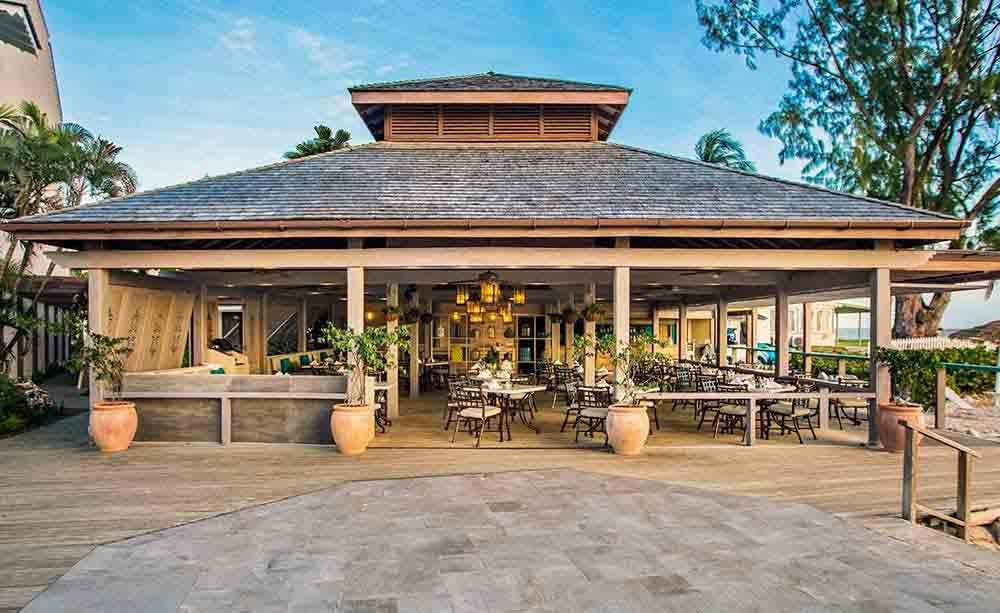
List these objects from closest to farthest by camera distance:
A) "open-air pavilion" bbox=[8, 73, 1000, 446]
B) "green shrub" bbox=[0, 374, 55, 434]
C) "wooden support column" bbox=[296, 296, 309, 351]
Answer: "open-air pavilion" bbox=[8, 73, 1000, 446]
"green shrub" bbox=[0, 374, 55, 434]
"wooden support column" bbox=[296, 296, 309, 351]

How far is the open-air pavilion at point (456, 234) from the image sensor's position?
868cm

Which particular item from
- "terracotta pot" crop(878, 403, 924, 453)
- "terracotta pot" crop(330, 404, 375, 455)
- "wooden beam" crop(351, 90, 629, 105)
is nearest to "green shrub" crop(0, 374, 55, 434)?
"terracotta pot" crop(330, 404, 375, 455)

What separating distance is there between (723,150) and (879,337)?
18.8 m

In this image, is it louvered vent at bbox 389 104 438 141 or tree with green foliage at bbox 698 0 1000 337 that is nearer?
louvered vent at bbox 389 104 438 141

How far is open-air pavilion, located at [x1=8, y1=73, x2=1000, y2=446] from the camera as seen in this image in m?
8.68

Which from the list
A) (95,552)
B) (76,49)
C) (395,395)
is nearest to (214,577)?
(95,552)

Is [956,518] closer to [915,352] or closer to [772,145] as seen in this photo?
[915,352]

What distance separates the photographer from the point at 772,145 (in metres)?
23.5

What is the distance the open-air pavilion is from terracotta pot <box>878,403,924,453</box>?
34cm

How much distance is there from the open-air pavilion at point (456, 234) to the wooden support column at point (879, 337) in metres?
0.03

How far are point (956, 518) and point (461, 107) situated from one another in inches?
413

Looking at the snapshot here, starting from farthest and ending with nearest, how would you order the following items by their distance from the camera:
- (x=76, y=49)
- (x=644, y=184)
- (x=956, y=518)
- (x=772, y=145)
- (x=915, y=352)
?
(x=76, y=49), (x=772, y=145), (x=644, y=184), (x=915, y=352), (x=956, y=518)

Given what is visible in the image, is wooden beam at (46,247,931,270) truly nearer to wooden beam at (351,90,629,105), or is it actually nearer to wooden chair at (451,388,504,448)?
wooden chair at (451,388,504,448)

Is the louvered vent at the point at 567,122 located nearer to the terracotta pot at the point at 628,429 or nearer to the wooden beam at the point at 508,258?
the wooden beam at the point at 508,258
